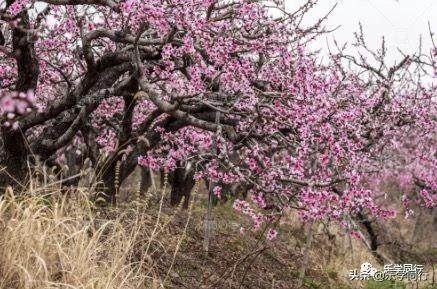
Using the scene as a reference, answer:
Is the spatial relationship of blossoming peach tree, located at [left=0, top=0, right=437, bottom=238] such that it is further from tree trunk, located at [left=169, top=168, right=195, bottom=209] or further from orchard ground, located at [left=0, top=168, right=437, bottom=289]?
tree trunk, located at [left=169, top=168, right=195, bottom=209]

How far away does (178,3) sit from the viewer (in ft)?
19.9

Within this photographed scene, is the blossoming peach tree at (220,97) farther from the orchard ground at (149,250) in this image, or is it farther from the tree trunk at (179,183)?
the tree trunk at (179,183)

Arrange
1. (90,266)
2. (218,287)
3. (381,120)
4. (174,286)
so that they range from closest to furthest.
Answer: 1. (90,266)
2. (174,286)
3. (218,287)
4. (381,120)

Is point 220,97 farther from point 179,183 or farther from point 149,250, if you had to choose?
point 179,183

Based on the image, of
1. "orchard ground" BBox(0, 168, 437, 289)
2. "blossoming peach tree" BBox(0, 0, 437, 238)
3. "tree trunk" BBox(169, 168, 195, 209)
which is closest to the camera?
"orchard ground" BBox(0, 168, 437, 289)

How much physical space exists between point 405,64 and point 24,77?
6.32m

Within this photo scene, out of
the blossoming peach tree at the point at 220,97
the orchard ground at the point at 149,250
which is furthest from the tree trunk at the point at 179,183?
the blossoming peach tree at the point at 220,97

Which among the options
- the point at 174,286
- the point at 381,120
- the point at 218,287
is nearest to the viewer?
the point at 174,286

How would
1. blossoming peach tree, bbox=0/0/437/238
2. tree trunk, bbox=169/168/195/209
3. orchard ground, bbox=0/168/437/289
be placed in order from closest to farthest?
orchard ground, bbox=0/168/437/289, blossoming peach tree, bbox=0/0/437/238, tree trunk, bbox=169/168/195/209

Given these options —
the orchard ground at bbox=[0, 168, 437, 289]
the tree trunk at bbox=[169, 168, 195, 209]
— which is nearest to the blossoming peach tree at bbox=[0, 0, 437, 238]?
the orchard ground at bbox=[0, 168, 437, 289]

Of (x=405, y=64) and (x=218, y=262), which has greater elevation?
(x=405, y=64)

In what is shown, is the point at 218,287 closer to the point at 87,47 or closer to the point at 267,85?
the point at 267,85

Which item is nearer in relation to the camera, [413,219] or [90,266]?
[90,266]

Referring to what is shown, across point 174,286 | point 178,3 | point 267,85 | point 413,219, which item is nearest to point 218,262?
point 174,286
